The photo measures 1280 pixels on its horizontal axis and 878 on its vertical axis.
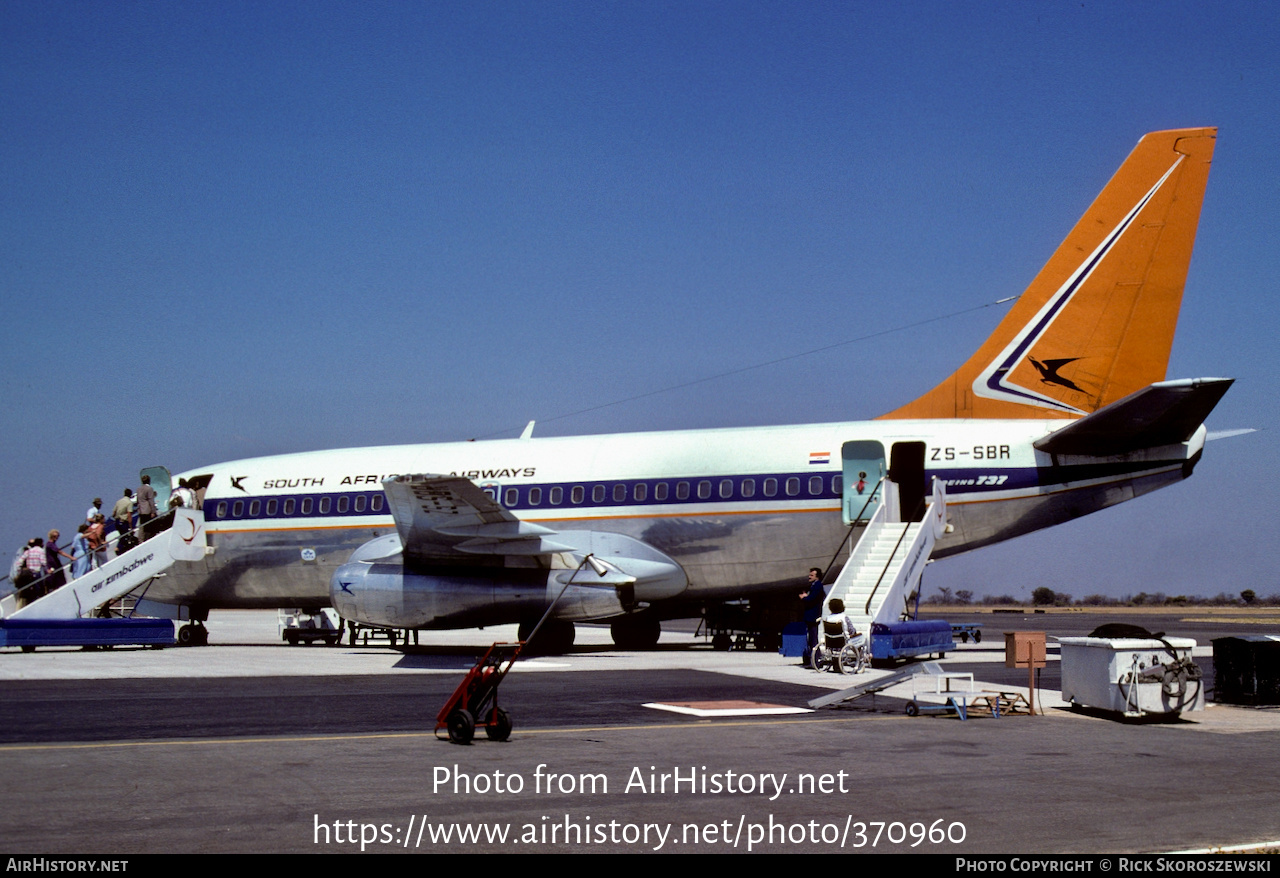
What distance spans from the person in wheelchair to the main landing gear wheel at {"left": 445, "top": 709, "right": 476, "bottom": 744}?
9.11 meters

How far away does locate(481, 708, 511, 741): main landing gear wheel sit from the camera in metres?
10.6

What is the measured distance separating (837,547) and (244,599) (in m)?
14.0

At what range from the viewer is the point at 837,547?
A: 23188 mm

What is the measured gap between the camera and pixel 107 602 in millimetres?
25859

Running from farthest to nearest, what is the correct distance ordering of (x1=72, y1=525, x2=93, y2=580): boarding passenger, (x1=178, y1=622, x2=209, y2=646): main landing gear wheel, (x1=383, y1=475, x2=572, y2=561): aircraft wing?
(x1=178, y1=622, x2=209, y2=646): main landing gear wheel
(x1=72, y1=525, x2=93, y2=580): boarding passenger
(x1=383, y1=475, x2=572, y2=561): aircraft wing

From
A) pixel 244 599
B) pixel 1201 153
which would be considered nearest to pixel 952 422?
pixel 1201 153

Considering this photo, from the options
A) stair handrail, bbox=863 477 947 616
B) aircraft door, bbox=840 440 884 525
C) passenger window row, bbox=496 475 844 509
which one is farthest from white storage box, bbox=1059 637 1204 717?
passenger window row, bbox=496 475 844 509

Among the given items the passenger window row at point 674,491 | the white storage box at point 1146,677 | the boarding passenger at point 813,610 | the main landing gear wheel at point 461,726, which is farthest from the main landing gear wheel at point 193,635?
the white storage box at point 1146,677

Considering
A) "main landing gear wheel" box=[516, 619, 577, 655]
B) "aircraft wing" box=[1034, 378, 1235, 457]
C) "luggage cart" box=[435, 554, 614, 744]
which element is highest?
"aircraft wing" box=[1034, 378, 1235, 457]

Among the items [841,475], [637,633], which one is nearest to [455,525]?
[637,633]

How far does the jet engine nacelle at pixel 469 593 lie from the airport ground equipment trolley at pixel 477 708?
1123 cm

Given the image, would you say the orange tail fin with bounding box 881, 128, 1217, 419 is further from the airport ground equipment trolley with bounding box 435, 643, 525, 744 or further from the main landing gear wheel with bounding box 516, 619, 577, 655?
the airport ground equipment trolley with bounding box 435, 643, 525, 744

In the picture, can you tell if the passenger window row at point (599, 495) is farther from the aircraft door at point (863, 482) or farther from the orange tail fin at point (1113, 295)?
the orange tail fin at point (1113, 295)

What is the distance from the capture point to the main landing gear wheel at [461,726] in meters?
10.3
